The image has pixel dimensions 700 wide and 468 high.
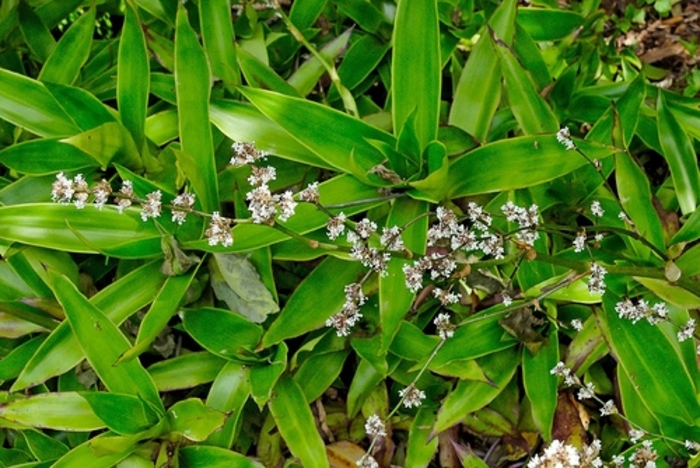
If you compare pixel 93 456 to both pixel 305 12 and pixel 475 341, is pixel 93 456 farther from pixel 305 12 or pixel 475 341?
pixel 305 12

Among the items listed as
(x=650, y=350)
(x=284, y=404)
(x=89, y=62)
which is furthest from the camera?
(x=89, y=62)

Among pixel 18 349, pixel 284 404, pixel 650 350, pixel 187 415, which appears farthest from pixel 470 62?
pixel 18 349

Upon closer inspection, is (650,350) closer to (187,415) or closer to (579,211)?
(579,211)

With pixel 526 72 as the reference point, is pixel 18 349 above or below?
below

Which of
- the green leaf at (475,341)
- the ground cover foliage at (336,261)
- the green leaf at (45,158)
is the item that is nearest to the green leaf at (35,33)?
the ground cover foliage at (336,261)

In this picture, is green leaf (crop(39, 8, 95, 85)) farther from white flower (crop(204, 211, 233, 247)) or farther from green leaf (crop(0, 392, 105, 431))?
white flower (crop(204, 211, 233, 247))

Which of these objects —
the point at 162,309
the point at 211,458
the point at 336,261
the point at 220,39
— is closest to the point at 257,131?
the point at 220,39
